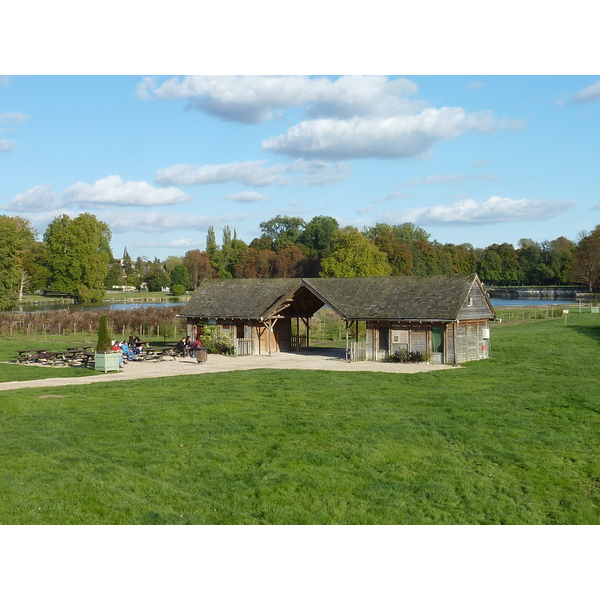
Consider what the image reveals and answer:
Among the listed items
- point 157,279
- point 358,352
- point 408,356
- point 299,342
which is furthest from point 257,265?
point 408,356

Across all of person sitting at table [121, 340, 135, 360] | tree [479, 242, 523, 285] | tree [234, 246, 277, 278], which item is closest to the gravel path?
person sitting at table [121, 340, 135, 360]

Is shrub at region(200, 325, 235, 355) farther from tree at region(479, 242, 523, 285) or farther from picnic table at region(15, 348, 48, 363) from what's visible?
tree at region(479, 242, 523, 285)

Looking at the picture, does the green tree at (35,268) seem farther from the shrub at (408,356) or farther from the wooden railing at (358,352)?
the shrub at (408,356)

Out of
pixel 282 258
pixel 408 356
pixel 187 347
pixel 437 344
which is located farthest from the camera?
pixel 282 258

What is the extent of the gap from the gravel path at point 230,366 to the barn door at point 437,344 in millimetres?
920

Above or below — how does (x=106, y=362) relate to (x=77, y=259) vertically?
below

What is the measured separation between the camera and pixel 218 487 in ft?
42.2

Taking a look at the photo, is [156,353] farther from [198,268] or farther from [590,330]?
[198,268]

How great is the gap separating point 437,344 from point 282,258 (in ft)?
280

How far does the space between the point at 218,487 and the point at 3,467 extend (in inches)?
180

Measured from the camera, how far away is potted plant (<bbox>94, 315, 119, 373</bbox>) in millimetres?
29016

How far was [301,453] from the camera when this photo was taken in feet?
50.1

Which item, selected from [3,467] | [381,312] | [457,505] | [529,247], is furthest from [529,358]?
[529,247]

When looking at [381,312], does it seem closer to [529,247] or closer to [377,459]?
[377,459]
